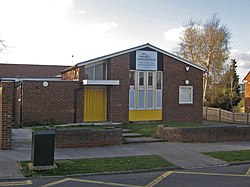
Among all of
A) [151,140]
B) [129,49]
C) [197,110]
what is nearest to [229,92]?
[197,110]

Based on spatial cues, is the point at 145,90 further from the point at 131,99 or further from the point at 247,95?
the point at 247,95

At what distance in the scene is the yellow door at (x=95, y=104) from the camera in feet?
62.3

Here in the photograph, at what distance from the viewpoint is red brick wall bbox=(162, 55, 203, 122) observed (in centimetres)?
2103

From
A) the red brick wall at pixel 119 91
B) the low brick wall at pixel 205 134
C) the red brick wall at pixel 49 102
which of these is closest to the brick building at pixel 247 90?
the red brick wall at pixel 119 91

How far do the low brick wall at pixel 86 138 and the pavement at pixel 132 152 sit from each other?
13.7 inches

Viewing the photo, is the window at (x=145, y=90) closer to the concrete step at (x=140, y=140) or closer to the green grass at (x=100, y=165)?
the concrete step at (x=140, y=140)

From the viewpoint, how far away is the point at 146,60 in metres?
20.4

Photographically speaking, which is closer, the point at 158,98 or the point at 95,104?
the point at 95,104

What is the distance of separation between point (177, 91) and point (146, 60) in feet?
9.77

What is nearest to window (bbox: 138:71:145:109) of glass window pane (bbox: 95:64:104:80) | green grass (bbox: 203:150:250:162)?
glass window pane (bbox: 95:64:104:80)

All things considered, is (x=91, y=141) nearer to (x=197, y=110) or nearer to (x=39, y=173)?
(x=39, y=173)

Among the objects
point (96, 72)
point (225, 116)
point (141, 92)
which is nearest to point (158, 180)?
point (96, 72)

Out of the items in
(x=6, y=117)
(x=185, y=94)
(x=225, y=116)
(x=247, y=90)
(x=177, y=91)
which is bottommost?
(x=225, y=116)

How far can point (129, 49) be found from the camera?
65.4ft
